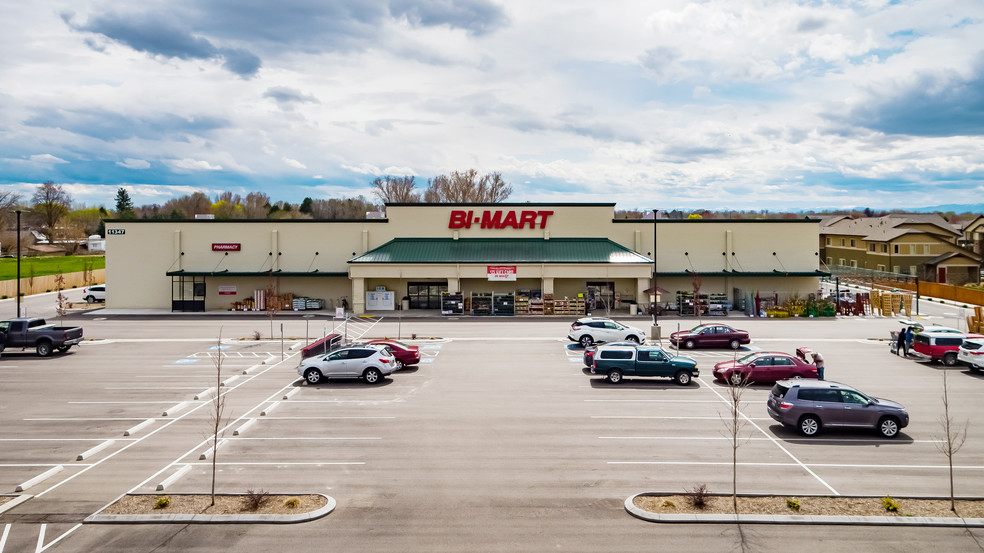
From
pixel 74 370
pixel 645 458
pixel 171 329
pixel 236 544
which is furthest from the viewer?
pixel 171 329

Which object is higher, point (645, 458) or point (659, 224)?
point (659, 224)

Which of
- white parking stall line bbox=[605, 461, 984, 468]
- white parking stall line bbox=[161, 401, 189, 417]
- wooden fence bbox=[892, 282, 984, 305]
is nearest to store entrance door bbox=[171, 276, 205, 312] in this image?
white parking stall line bbox=[161, 401, 189, 417]

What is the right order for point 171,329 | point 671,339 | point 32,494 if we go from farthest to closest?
point 171,329 → point 671,339 → point 32,494

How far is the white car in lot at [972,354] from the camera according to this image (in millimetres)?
28219

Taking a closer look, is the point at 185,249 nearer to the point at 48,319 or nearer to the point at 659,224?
the point at 48,319

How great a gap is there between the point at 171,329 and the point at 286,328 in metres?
7.52

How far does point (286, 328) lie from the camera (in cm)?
4334

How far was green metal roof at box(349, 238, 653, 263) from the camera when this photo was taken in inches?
2044

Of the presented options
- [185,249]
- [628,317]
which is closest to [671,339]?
[628,317]

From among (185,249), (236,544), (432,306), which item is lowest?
(236,544)

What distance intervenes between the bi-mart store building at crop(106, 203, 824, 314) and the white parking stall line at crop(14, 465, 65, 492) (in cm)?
3605

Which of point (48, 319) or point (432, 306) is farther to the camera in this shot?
point (432, 306)

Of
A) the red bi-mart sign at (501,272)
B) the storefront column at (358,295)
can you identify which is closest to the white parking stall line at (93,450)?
the storefront column at (358,295)

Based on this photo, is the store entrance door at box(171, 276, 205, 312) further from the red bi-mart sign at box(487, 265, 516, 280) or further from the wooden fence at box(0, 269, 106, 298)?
the red bi-mart sign at box(487, 265, 516, 280)
